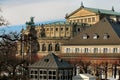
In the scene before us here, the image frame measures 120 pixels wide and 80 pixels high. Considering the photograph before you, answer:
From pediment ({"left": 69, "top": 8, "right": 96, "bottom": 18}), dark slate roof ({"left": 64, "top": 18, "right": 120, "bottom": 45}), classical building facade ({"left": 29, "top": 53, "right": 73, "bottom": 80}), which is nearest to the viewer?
classical building facade ({"left": 29, "top": 53, "right": 73, "bottom": 80})

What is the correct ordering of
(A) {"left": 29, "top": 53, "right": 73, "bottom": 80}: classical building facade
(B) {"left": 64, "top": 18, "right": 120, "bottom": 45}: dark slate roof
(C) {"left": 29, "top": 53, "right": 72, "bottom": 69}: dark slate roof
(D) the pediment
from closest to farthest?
(A) {"left": 29, "top": 53, "right": 73, "bottom": 80}: classical building facade < (C) {"left": 29, "top": 53, "right": 72, "bottom": 69}: dark slate roof < (B) {"left": 64, "top": 18, "right": 120, "bottom": 45}: dark slate roof < (D) the pediment

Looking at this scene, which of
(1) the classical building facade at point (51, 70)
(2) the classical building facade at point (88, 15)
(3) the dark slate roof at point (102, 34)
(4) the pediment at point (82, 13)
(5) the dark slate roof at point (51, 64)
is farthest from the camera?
(4) the pediment at point (82, 13)

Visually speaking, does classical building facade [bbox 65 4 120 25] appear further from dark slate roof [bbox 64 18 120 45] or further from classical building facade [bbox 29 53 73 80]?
classical building facade [bbox 29 53 73 80]

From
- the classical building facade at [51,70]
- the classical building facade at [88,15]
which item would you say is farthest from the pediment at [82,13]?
the classical building facade at [51,70]

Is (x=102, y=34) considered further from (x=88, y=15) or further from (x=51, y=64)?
(x=88, y=15)

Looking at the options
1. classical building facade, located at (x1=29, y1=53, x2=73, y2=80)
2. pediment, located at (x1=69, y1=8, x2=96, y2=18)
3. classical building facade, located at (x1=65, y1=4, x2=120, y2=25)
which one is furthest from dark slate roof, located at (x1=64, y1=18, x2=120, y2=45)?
pediment, located at (x1=69, y1=8, x2=96, y2=18)

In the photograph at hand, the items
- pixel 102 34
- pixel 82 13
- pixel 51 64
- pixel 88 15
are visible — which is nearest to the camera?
pixel 51 64

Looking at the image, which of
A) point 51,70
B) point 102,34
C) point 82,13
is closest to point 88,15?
point 82,13

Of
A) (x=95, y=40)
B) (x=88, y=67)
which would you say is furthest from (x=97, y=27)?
(x=88, y=67)

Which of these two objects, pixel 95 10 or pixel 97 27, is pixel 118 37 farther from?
pixel 95 10

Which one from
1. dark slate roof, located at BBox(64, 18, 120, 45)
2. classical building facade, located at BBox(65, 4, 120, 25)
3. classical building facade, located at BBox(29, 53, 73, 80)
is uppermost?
classical building facade, located at BBox(65, 4, 120, 25)

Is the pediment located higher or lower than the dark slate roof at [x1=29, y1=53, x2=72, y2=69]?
higher

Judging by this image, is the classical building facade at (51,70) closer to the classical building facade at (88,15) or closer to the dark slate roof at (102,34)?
the dark slate roof at (102,34)

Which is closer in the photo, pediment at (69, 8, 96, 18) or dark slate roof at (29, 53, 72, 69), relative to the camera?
dark slate roof at (29, 53, 72, 69)
